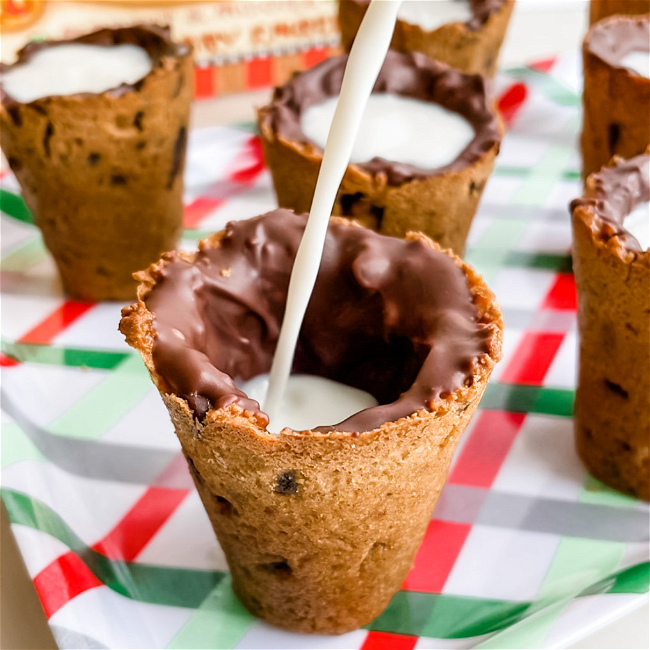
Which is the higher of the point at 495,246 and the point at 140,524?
the point at 495,246

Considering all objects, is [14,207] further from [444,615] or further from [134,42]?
[444,615]

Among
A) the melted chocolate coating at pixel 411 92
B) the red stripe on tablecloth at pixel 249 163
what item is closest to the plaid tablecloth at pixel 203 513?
the red stripe on tablecloth at pixel 249 163

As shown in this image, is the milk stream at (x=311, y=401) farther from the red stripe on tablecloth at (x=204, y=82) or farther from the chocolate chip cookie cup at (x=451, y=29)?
the red stripe on tablecloth at (x=204, y=82)

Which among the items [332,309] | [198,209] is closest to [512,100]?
[198,209]

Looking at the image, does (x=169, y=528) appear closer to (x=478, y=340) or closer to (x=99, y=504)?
(x=99, y=504)

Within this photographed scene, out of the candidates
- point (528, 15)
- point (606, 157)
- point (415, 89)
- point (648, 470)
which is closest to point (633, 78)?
point (606, 157)

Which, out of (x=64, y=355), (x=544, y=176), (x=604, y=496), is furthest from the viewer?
(x=544, y=176)
